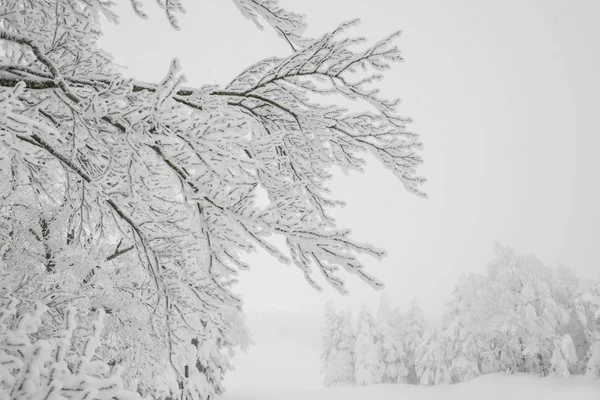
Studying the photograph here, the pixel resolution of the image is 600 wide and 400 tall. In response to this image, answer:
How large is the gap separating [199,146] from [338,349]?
3879 cm

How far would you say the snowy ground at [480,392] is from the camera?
2028cm

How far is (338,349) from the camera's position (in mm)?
37406

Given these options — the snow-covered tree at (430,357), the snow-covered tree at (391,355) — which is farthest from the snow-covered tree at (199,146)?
the snow-covered tree at (391,355)

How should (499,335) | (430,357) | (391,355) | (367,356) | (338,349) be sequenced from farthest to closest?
(338,349) → (391,355) → (367,356) → (430,357) → (499,335)

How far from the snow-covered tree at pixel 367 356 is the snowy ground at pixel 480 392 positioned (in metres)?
7.72

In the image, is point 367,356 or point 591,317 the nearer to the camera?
point 591,317

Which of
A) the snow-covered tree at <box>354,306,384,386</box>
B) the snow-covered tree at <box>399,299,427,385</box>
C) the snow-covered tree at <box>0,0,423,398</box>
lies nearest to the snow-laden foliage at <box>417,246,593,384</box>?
the snow-covered tree at <box>354,306,384,386</box>

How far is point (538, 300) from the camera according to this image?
24.7 metres

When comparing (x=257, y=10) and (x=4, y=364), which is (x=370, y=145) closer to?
(x=257, y=10)

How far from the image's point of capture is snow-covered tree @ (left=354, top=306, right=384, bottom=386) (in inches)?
1320

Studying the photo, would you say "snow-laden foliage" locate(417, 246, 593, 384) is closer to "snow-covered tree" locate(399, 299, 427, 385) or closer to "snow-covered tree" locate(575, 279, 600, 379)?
"snow-covered tree" locate(575, 279, 600, 379)

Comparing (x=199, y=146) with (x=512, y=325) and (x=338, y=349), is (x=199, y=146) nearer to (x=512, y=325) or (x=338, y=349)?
(x=512, y=325)

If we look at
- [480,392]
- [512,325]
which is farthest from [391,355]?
[512,325]

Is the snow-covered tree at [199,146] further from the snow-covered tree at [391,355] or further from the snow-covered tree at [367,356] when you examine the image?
the snow-covered tree at [391,355]
